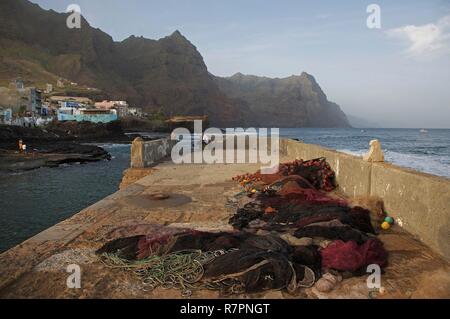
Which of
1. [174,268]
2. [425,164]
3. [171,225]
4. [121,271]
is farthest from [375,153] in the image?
[425,164]

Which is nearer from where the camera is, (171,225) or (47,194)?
(171,225)

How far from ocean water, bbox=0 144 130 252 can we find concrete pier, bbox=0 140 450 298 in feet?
21.7

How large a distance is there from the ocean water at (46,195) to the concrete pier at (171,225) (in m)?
6.63

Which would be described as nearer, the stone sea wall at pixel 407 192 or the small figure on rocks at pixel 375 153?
the stone sea wall at pixel 407 192

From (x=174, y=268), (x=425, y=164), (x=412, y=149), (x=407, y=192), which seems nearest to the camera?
(x=174, y=268)

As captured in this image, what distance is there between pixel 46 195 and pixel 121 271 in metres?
16.7

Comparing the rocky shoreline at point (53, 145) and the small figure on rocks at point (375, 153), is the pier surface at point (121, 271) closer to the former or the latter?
the small figure on rocks at point (375, 153)

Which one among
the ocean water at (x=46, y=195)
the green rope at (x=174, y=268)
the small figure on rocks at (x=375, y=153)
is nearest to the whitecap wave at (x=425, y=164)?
the small figure on rocks at (x=375, y=153)

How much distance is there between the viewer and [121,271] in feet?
11.3

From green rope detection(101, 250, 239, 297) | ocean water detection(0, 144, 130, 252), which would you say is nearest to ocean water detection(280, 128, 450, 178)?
ocean water detection(0, 144, 130, 252)

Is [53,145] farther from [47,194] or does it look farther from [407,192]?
[407,192]

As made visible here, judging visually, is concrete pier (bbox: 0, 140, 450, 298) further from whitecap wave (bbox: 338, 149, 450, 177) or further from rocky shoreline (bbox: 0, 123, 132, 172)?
rocky shoreline (bbox: 0, 123, 132, 172)

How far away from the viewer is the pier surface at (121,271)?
3.02 meters
